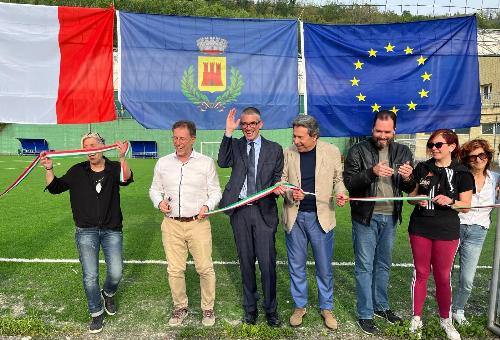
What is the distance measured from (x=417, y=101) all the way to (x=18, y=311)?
557 cm

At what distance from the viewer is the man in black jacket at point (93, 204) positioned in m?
4.09

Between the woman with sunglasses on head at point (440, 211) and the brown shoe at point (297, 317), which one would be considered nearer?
the woman with sunglasses on head at point (440, 211)

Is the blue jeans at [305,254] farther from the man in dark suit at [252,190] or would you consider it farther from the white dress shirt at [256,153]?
the white dress shirt at [256,153]

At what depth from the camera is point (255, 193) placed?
4.12m

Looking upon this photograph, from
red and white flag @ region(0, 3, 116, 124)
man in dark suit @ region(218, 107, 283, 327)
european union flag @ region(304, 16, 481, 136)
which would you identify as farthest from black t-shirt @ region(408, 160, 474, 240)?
red and white flag @ region(0, 3, 116, 124)

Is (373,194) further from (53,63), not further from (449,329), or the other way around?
(53,63)

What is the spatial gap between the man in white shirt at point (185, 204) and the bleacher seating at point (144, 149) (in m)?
34.3

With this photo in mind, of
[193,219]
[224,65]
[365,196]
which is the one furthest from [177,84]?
[365,196]

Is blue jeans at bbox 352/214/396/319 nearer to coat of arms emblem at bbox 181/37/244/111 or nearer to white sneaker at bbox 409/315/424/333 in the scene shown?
white sneaker at bbox 409/315/424/333

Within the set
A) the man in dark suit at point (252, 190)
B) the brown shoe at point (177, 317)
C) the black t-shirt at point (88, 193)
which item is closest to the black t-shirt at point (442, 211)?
the man in dark suit at point (252, 190)

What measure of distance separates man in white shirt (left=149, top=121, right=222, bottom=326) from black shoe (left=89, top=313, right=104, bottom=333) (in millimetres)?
715

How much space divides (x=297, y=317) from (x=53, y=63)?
13.5 feet

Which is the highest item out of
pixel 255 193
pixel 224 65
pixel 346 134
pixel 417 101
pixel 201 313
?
pixel 224 65

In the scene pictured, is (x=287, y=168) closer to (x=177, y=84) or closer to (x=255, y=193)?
(x=255, y=193)
